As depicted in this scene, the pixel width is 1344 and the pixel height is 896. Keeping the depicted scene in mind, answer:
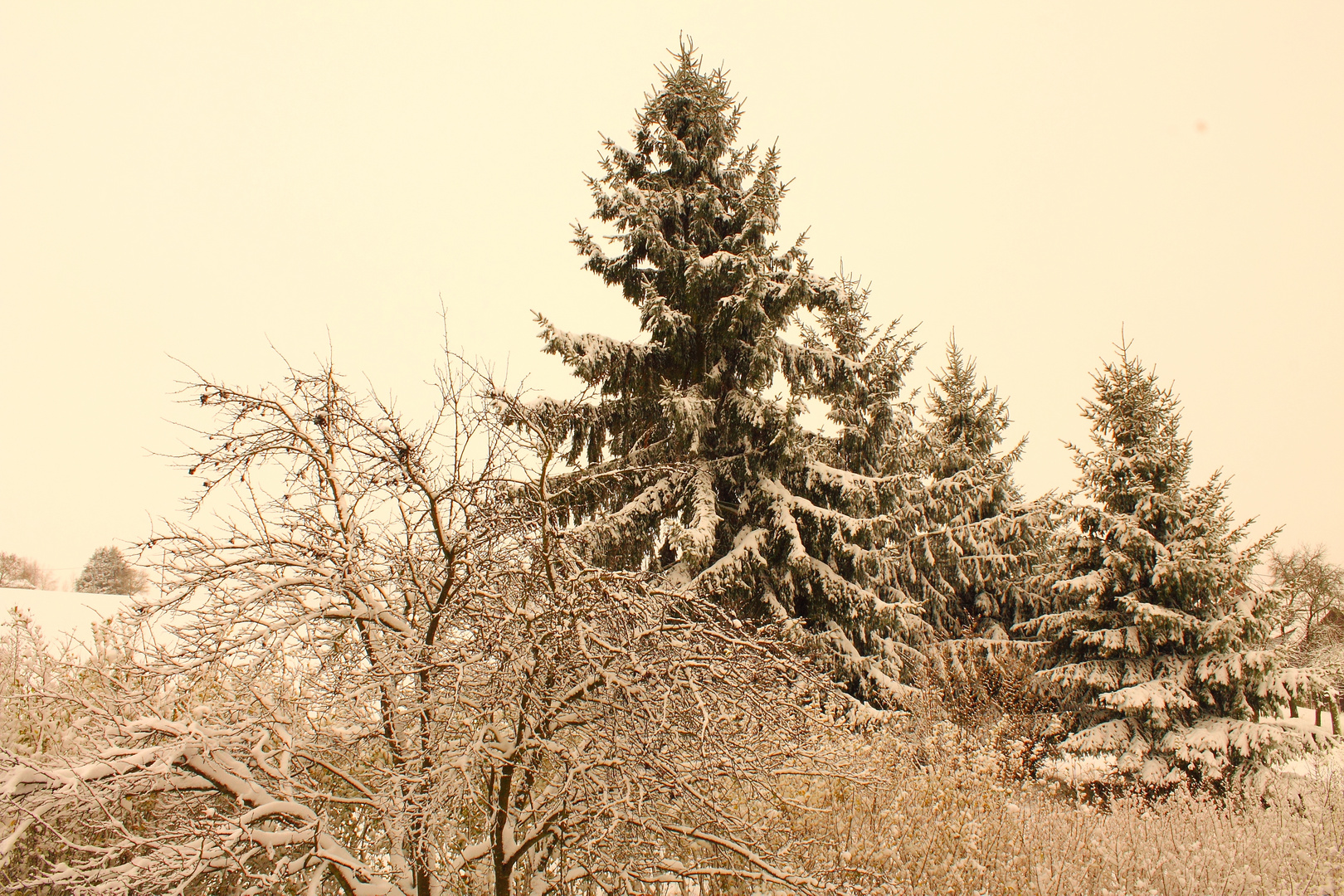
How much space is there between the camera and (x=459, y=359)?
4.79m

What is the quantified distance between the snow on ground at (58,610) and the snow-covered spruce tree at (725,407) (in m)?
5.94

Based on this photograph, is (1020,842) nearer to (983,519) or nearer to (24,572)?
(983,519)

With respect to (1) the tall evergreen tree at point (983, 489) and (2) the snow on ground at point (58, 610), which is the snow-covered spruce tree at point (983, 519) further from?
(2) the snow on ground at point (58, 610)

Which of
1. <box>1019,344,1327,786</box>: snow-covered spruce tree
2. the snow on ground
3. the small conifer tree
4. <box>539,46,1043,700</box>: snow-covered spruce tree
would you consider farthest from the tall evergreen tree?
the small conifer tree

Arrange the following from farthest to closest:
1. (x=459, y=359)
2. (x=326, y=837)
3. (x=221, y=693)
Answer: (x=221, y=693)
(x=459, y=359)
(x=326, y=837)

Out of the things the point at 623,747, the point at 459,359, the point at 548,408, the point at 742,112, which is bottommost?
the point at 623,747

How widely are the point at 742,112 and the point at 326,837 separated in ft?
42.7

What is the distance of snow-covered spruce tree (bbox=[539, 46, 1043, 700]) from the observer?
10.1 metres

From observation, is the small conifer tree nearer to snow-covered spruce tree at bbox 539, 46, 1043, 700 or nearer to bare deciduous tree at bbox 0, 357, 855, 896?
snow-covered spruce tree at bbox 539, 46, 1043, 700

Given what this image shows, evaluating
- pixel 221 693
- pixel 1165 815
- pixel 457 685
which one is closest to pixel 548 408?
pixel 221 693

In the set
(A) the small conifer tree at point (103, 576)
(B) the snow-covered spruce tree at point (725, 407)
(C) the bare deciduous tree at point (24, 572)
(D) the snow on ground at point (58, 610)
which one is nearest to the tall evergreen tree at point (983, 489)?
(B) the snow-covered spruce tree at point (725, 407)

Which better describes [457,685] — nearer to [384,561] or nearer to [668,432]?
[384,561]

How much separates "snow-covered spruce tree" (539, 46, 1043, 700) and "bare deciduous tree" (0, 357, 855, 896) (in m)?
4.33

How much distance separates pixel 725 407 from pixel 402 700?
8060 millimetres
